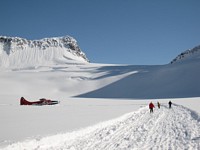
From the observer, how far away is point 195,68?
308 ft

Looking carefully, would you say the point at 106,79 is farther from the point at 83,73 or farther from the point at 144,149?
the point at 144,149

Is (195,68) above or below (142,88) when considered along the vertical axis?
above

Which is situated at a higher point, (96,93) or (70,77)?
(70,77)

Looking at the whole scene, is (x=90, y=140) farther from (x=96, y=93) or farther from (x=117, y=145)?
(x=96, y=93)

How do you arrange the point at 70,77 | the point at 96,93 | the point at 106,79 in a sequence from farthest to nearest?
the point at 70,77 < the point at 106,79 < the point at 96,93

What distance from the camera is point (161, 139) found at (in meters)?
9.19

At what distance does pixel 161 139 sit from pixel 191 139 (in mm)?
1003

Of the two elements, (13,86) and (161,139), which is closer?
(161,139)

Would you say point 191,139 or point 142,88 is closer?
point 191,139

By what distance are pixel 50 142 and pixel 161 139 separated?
385 centimetres

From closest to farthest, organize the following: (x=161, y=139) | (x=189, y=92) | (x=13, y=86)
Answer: (x=161, y=139)
(x=189, y=92)
(x=13, y=86)

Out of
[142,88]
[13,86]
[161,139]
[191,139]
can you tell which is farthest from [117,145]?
[13,86]

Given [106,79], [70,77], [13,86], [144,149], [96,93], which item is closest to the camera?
[144,149]

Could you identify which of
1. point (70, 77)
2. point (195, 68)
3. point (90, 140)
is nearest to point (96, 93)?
point (70, 77)
